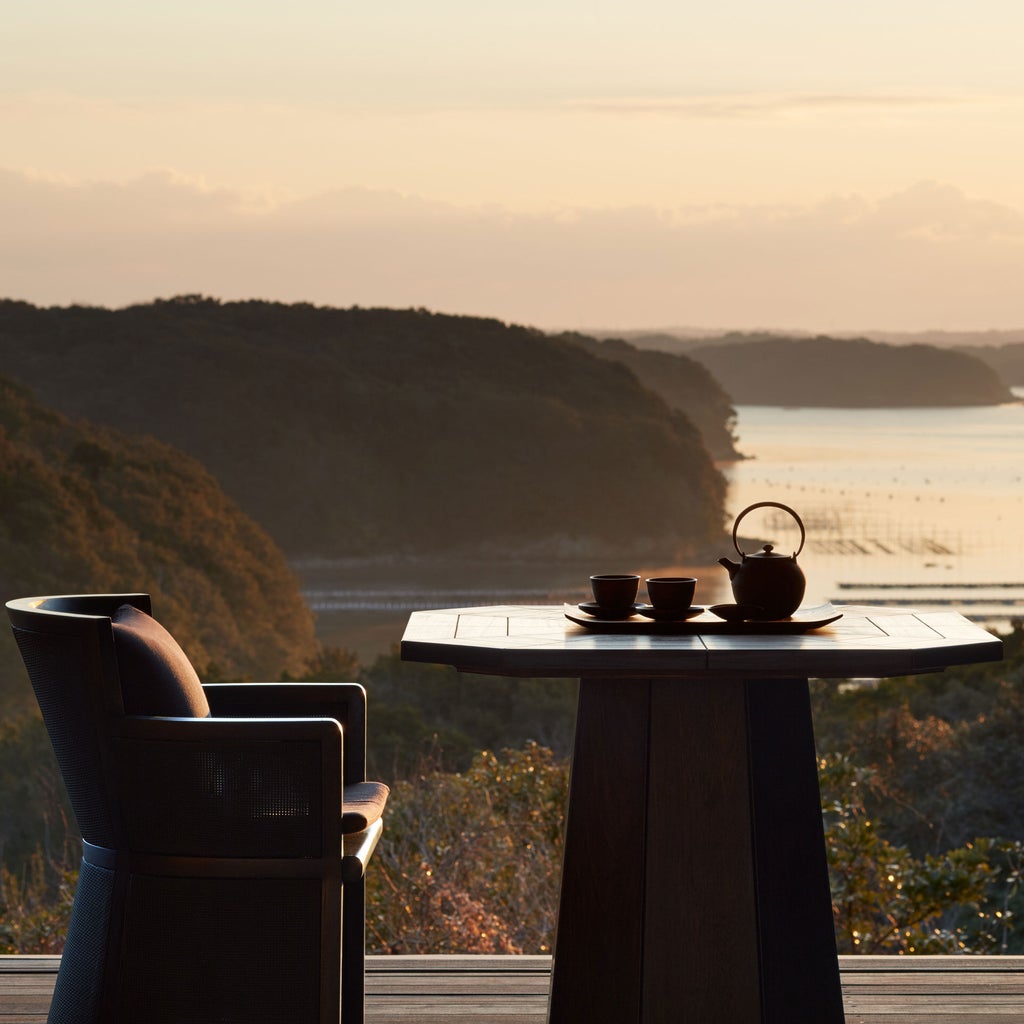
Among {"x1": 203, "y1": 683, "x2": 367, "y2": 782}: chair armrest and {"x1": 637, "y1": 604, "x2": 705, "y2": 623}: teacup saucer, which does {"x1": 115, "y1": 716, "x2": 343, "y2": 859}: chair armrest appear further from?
{"x1": 637, "y1": 604, "x2": 705, "y2": 623}: teacup saucer

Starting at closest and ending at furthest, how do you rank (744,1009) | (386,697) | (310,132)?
(744,1009)
(310,132)
(386,697)

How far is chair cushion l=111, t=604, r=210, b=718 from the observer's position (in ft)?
7.13

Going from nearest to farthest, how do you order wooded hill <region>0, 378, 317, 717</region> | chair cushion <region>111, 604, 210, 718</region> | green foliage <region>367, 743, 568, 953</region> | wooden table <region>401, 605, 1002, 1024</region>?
chair cushion <region>111, 604, 210, 718</region>
wooden table <region>401, 605, 1002, 1024</region>
green foliage <region>367, 743, 568, 953</region>
wooded hill <region>0, 378, 317, 717</region>

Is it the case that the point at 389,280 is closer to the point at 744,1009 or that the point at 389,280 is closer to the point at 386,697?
the point at 386,697

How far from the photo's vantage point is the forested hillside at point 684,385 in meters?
22.0

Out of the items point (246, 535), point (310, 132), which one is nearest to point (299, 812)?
point (310, 132)

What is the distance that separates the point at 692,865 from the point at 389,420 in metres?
22.3

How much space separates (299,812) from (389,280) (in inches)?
515

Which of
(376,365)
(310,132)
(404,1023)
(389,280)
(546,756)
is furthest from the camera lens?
(376,365)

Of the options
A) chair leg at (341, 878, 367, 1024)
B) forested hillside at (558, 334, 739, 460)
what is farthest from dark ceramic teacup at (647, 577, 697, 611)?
forested hillside at (558, 334, 739, 460)

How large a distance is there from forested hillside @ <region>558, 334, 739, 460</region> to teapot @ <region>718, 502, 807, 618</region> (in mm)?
A: 18319

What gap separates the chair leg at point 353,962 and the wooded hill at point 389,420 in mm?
18729

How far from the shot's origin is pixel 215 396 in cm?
2292

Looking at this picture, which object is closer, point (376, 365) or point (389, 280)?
point (389, 280)
